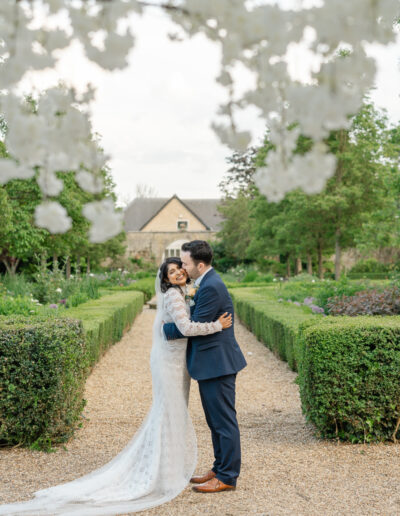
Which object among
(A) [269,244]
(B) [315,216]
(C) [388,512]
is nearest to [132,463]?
(C) [388,512]

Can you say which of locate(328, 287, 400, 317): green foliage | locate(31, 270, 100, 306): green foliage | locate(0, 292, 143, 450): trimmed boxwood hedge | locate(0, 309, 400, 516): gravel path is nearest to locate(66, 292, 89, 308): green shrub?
locate(31, 270, 100, 306): green foliage

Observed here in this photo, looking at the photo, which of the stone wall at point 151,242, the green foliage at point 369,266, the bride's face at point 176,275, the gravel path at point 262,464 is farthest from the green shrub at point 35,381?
the stone wall at point 151,242

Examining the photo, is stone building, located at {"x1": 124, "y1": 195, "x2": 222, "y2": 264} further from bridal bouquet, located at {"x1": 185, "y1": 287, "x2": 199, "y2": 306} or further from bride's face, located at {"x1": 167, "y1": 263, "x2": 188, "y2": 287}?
bride's face, located at {"x1": 167, "y1": 263, "x2": 188, "y2": 287}

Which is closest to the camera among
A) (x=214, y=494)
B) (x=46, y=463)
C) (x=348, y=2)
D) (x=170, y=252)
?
(x=348, y=2)

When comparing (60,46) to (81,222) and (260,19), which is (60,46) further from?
(81,222)

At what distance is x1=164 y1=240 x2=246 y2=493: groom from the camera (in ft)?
11.5

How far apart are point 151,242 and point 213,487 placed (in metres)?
41.2

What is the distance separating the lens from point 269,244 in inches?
1038

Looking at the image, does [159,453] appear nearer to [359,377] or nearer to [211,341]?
[211,341]

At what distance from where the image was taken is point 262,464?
407cm

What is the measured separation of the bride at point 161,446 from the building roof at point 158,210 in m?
43.0

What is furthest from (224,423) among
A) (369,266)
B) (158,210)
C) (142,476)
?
(158,210)

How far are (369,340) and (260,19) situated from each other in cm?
358

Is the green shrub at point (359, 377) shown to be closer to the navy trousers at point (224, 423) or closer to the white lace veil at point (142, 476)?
the navy trousers at point (224, 423)
